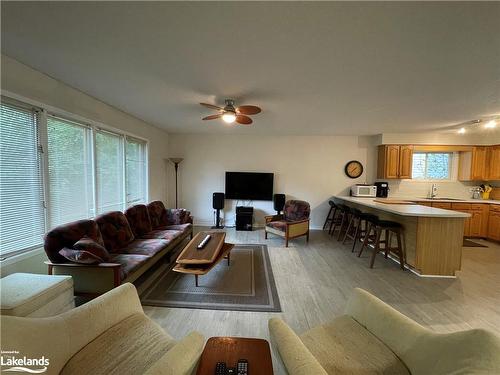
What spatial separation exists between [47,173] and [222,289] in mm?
2425

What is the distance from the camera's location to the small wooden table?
40.8 inches

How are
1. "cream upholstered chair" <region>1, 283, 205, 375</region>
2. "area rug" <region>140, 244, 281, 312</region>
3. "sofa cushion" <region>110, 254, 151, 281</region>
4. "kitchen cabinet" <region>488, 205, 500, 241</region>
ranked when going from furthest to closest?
1. "kitchen cabinet" <region>488, 205, 500, 241</region>
2. "area rug" <region>140, 244, 281, 312</region>
3. "sofa cushion" <region>110, 254, 151, 281</region>
4. "cream upholstered chair" <region>1, 283, 205, 375</region>

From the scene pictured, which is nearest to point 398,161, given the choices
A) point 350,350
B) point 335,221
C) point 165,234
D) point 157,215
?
point 335,221

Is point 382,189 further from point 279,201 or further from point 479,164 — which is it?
point 279,201

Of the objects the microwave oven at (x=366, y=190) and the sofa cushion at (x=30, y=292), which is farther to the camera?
the microwave oven at (x=366, y=190)

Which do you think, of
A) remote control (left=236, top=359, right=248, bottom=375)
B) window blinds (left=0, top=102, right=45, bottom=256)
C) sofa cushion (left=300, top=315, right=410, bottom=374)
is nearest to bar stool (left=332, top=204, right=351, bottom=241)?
sofa cushion (left=300, top=315, right=410, bottom=374)

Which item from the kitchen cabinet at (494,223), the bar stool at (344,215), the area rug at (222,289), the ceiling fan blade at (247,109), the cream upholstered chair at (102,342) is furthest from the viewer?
the bar stool at (344,215)

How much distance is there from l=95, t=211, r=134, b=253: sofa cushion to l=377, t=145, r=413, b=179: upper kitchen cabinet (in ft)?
18.4

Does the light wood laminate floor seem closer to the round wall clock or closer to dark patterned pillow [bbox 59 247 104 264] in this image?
dark patterned pillow [bbox 59 247 104 264]

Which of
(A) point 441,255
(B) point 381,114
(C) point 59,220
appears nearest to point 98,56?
(C) point 59,220

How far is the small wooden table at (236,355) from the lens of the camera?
1.04m

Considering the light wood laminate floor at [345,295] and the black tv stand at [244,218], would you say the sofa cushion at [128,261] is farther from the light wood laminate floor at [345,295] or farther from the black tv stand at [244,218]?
the black tv stand at [244,218]

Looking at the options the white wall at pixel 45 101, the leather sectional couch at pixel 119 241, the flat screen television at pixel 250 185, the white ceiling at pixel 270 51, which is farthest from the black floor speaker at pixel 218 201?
the white ceiling at pixel 270 51

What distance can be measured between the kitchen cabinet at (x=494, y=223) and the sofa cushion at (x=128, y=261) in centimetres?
686
